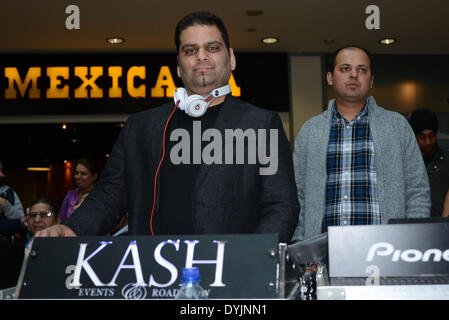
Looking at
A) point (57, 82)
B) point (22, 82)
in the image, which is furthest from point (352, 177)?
point (22, 82)

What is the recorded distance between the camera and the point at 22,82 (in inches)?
247

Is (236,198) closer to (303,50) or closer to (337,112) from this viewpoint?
(337,112)

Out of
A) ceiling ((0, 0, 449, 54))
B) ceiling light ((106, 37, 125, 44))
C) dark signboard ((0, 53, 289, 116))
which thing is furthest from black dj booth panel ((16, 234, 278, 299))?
dark signboard ((0, 53, 289, 116))

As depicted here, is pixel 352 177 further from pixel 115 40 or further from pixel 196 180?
pixel 115 40

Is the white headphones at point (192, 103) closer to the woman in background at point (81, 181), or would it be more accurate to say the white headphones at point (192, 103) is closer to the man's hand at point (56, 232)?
the man's hand at point (56, 232)

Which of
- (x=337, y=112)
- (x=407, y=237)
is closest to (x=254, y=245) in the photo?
(x=407, y=237)

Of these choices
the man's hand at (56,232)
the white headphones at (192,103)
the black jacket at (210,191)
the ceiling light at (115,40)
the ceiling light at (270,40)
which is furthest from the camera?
the ceiling light at (270,40)

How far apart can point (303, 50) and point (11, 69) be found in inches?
130

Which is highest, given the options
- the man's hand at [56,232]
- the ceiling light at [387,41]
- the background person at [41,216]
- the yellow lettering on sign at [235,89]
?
the ceiling light at [387,41]

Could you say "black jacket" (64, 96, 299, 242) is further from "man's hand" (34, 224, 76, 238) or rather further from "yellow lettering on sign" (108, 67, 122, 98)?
"yellow lettering on sign" (108, 67, 122, 98)

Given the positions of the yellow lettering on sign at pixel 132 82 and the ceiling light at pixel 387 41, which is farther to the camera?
the yellow lettering on sign at pixel 132 82

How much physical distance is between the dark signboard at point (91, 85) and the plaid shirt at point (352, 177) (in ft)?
13.2

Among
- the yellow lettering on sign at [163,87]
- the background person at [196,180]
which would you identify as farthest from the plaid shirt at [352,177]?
the yellow lettering on sign at [163,87]

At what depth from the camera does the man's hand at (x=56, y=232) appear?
3.87 feet
